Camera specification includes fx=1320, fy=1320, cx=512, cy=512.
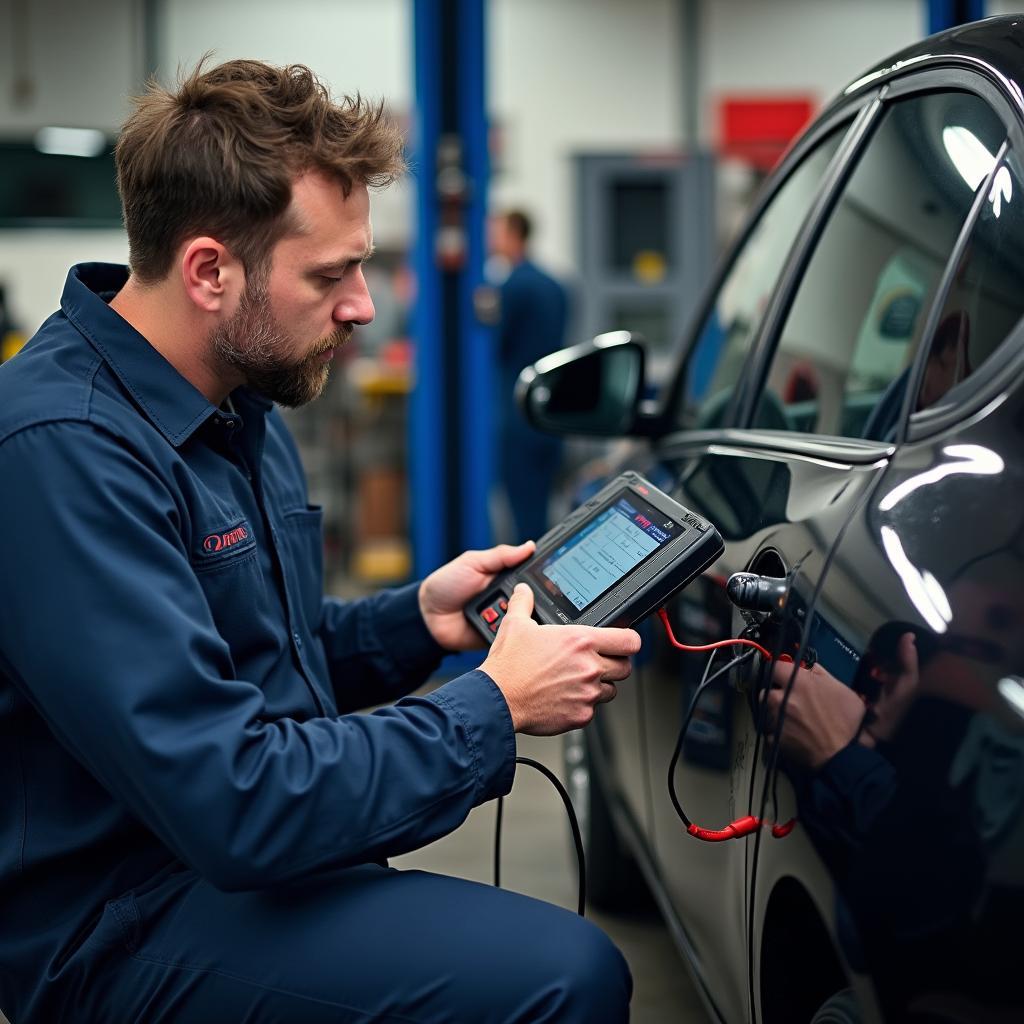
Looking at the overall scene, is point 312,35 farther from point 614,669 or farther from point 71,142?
point 614,669

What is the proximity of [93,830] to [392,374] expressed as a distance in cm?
642

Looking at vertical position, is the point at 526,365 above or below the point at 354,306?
below

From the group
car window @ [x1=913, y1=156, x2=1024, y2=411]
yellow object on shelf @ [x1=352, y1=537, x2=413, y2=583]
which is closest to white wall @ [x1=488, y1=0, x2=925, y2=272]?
yellow object on shelf @ [x1=352, y1=537, x2=413, y2=583]

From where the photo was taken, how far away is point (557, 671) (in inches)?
53.9

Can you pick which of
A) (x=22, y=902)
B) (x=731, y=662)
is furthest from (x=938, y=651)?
(x=22, y=902)

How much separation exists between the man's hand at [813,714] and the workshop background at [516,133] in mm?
6533

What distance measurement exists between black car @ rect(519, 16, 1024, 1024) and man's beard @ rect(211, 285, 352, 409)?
0.52 m

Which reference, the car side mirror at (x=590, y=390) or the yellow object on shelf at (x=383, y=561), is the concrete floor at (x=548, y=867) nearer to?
the car side mirror at (x=590, y=390)

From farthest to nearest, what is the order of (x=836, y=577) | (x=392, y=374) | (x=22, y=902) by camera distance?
(x=392, y=374) < (x=22, y=902) < (x=836, y=577)

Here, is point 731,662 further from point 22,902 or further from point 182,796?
point 22,902

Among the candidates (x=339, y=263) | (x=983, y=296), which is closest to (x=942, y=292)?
(x=983, y=296)

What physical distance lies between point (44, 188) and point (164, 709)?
10908 millimetres

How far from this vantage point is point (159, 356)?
142cm

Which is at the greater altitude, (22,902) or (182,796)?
(182,796)
